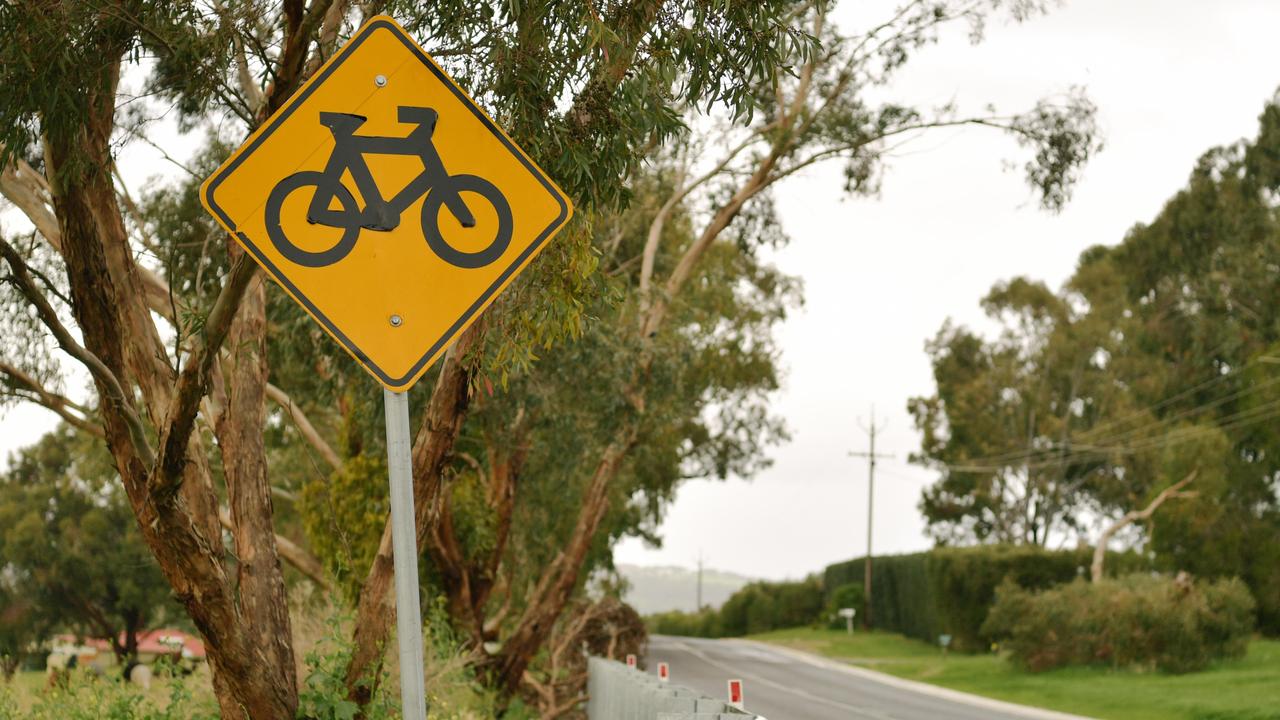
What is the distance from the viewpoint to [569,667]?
856 inches

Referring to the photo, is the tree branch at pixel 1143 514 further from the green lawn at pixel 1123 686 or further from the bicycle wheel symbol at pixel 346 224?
the bicycle wheel symbol at pixel 346 224

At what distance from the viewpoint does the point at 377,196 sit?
388cm

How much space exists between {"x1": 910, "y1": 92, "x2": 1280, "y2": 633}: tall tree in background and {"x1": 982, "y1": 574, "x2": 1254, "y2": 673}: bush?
8301 mm

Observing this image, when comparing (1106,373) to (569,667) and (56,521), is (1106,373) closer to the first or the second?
(569,667)

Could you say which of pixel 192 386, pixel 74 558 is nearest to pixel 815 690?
pixel 192 386

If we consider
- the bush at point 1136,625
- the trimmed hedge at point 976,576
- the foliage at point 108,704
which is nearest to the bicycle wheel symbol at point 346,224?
the foliage at point 108,704

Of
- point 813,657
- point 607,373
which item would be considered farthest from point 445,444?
point 813,657

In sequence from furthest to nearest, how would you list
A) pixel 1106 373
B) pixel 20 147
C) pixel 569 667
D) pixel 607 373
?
pixel 1106 373, pixel 569 667, pixel 607 373, pixel 20 147

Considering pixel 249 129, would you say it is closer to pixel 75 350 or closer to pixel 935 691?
pixel 75 350

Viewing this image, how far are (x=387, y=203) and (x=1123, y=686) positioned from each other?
81.8ft

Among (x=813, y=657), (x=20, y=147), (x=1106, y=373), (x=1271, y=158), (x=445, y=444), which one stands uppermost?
(x=1271, y=158)

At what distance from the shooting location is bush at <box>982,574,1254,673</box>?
28.0m

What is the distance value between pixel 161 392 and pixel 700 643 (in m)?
38.8

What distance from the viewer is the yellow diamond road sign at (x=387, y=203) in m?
3.82
